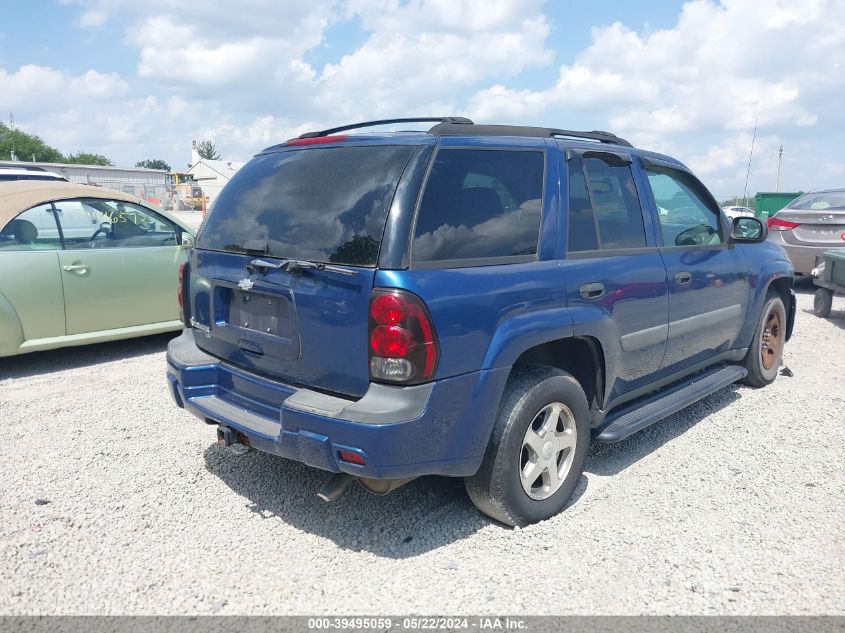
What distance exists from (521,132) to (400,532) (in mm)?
2141

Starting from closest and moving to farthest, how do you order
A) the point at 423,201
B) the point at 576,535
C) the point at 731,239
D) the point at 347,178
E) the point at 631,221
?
1. the point at 423,201
2. the point at 347,178
3. the point at 576,535
4. the point at 631,221
5. the point at 731,239

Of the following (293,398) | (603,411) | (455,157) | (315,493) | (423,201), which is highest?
(455,157)

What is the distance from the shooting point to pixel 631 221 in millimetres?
3928

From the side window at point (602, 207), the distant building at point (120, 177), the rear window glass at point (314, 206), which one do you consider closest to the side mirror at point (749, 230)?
the side window at point (602, 207)

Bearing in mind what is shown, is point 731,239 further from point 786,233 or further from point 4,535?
point 786,233

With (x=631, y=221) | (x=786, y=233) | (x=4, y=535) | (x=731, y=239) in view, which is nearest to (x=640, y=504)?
Answer: (x=631, y=221)

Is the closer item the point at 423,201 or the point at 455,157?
the point at 423,201

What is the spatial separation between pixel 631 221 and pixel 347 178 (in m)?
1.82

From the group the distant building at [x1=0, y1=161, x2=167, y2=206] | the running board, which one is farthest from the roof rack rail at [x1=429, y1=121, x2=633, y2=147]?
the distant building at [x1=0, y1=161, x2=167, y2=206]

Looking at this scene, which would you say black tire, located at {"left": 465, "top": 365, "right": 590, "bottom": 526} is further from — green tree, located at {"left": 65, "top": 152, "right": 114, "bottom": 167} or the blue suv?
green tree, located at {"left": 65, "top": 152, "right": 114, "bottom": 167}

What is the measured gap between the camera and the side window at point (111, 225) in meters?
6.04

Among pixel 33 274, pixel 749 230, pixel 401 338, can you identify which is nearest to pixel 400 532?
pixel 401 338

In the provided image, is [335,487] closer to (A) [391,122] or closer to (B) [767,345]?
(A) [391,122]

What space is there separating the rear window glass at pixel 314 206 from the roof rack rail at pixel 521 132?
0.97ft
